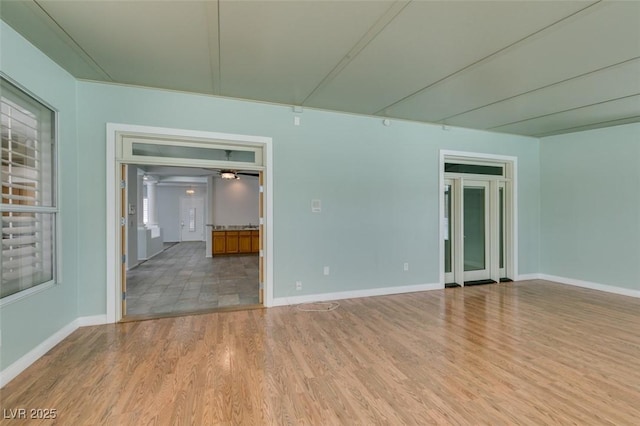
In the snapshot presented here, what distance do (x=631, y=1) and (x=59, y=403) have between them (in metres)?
4.96

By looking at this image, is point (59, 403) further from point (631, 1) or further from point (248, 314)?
point (631, 1)

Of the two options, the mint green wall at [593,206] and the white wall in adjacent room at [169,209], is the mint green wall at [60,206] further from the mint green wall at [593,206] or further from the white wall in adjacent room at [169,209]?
the white wall in adjacent room at [169,209]

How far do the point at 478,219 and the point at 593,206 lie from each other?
73.5 inches

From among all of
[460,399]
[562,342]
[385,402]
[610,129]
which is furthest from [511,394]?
[610,129]

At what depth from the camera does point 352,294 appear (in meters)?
4.61

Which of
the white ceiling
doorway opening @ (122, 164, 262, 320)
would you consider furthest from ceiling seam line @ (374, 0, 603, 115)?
doorway opening @ (122, 164, 262, 320)

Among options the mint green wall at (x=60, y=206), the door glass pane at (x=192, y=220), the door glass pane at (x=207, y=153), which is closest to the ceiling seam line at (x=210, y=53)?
the door glass pane at (x=207, y=153)

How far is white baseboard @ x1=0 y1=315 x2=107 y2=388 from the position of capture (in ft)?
7.63

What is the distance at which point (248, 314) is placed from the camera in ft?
12.7

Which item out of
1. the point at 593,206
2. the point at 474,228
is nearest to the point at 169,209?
the point at 474,228

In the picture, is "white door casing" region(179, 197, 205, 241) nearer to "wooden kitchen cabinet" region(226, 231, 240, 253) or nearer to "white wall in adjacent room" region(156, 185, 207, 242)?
"white wall in adjacent room" region(156, 185, 207, 242)

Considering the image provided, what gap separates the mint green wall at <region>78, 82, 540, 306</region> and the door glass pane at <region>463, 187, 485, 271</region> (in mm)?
872

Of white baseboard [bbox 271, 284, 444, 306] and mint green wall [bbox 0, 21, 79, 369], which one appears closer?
mint green wall [bbox 0, 21, 79, 369]

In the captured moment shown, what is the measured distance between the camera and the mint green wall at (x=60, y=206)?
7.73 feet
